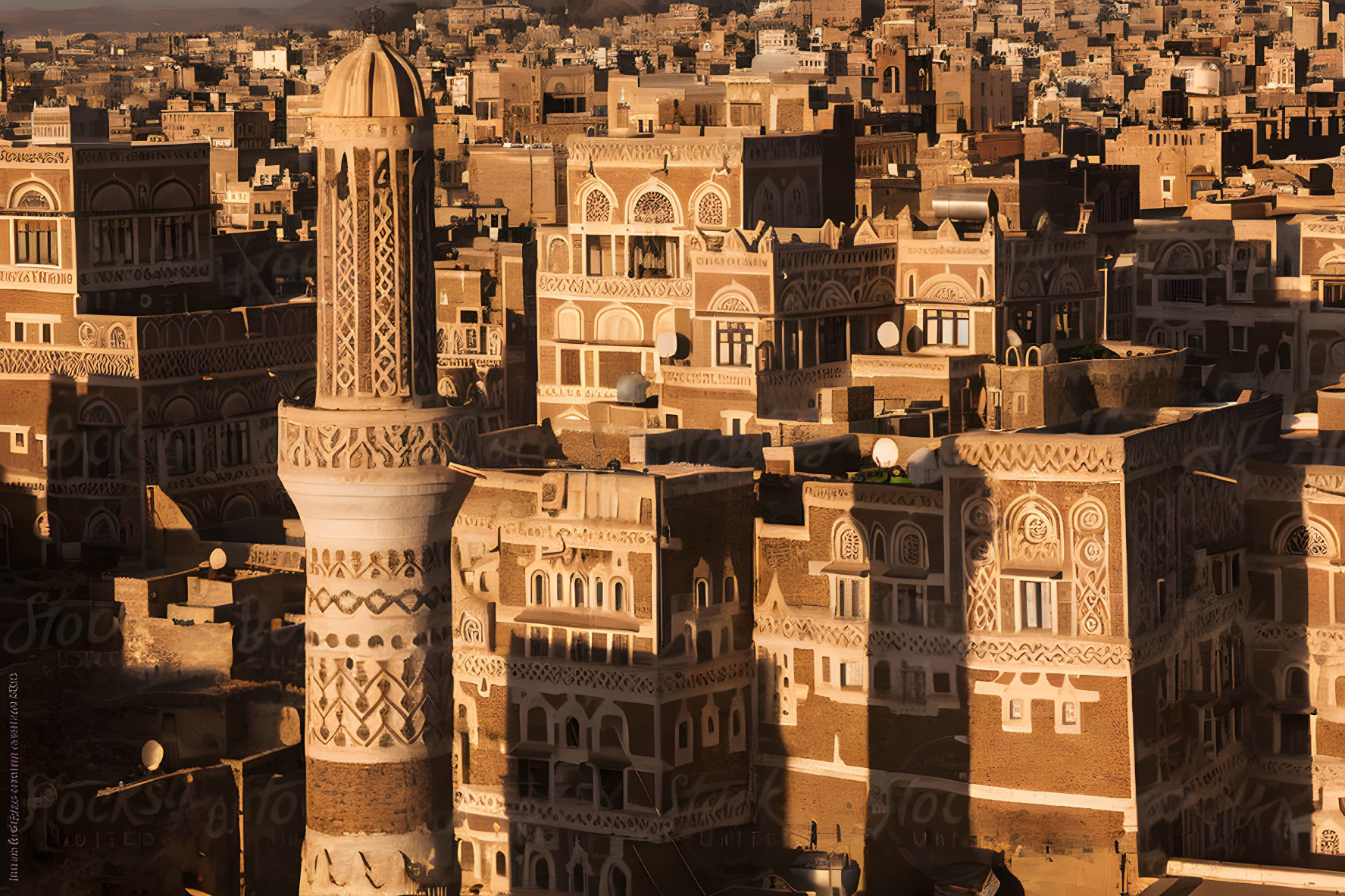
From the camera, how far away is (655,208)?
194 ft

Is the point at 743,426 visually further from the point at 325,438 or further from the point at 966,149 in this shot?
the point at 966,149

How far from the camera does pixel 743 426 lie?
5166 centimetres

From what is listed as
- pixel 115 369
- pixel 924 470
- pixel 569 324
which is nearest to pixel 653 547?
pixel 924 470

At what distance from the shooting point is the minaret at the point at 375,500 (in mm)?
29188

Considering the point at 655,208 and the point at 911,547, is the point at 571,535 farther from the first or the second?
the point at 655,208

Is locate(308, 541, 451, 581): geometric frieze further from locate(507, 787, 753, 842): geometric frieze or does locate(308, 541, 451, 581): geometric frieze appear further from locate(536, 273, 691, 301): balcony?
locate(536, 273, 691, 301): balcony

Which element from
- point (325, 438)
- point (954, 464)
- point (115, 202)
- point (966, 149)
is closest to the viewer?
point (325, 438)

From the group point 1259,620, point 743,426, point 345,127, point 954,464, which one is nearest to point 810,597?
point 954,464

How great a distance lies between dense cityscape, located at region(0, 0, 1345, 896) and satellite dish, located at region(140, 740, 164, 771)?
4cm

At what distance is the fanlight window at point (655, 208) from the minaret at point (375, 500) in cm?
2931

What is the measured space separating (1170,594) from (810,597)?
196 inches

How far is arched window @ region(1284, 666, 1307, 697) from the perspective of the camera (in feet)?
144

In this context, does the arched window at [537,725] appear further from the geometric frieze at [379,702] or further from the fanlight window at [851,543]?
the geometric frieze at [379,702]

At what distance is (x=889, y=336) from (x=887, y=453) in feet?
27.6
